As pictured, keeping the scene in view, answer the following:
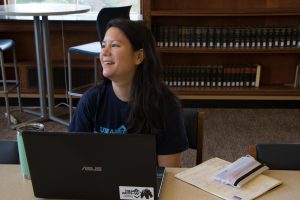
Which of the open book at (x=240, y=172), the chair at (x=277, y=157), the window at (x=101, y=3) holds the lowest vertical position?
the chair at (x=277, y=157)

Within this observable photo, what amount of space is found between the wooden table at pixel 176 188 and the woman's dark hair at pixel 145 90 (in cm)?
26

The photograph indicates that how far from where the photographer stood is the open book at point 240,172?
4.17 feet

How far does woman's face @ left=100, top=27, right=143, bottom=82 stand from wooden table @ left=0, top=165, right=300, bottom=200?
0.42 metres

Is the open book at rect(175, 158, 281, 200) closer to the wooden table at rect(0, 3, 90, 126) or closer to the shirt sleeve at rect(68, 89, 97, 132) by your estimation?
the shirt sleeve at rect(68, 89, 97, 132)

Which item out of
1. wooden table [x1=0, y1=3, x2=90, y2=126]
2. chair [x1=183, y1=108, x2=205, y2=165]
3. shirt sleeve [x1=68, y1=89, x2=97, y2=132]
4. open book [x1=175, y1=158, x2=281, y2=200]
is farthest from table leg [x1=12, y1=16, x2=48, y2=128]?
open book [x1=175, y1=158, x2=281, y2=200]

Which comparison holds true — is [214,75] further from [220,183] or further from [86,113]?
[220,183]

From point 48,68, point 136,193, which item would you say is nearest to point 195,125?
point 136,193

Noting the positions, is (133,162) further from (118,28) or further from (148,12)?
(148,12)

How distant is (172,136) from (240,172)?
14.0 inches

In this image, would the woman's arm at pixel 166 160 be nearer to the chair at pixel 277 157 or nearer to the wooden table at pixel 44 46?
the chair at pixel 277 157

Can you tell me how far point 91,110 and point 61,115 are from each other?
2.28 metres

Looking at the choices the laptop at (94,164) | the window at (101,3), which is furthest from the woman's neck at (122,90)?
the window at (101,3)

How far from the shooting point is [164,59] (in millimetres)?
4266

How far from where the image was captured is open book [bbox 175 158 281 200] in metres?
1.22
